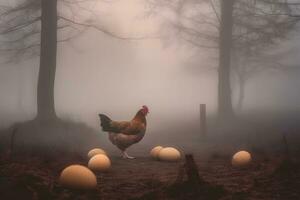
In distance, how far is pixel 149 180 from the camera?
238 inches

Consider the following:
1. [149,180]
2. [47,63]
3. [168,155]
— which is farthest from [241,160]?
[47,63]

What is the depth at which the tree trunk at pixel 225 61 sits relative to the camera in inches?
656

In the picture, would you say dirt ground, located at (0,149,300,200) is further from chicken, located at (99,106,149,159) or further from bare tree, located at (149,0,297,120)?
bare tree, located at (149,0,297,120)

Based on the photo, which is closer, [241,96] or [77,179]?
[77,179]

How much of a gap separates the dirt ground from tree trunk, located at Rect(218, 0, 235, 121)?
8620 millimetres

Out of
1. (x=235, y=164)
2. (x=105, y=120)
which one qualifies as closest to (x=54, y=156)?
(x=105, y=120)

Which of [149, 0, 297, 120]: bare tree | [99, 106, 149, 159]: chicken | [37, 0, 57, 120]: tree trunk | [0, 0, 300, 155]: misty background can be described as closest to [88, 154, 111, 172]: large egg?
[99, 106, 149, 159]: chicken

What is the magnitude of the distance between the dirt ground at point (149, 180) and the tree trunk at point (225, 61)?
339 inches

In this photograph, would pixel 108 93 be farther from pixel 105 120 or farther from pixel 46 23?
pixel 105 120

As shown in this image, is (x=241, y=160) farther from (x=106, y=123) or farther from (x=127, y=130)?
(x=106, y=123)

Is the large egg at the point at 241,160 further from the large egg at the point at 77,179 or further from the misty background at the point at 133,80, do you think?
the misty background at the point at 133,80

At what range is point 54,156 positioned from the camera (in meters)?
8.16

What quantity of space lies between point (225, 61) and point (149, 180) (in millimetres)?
11578

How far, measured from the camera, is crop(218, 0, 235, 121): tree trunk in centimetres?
1665
